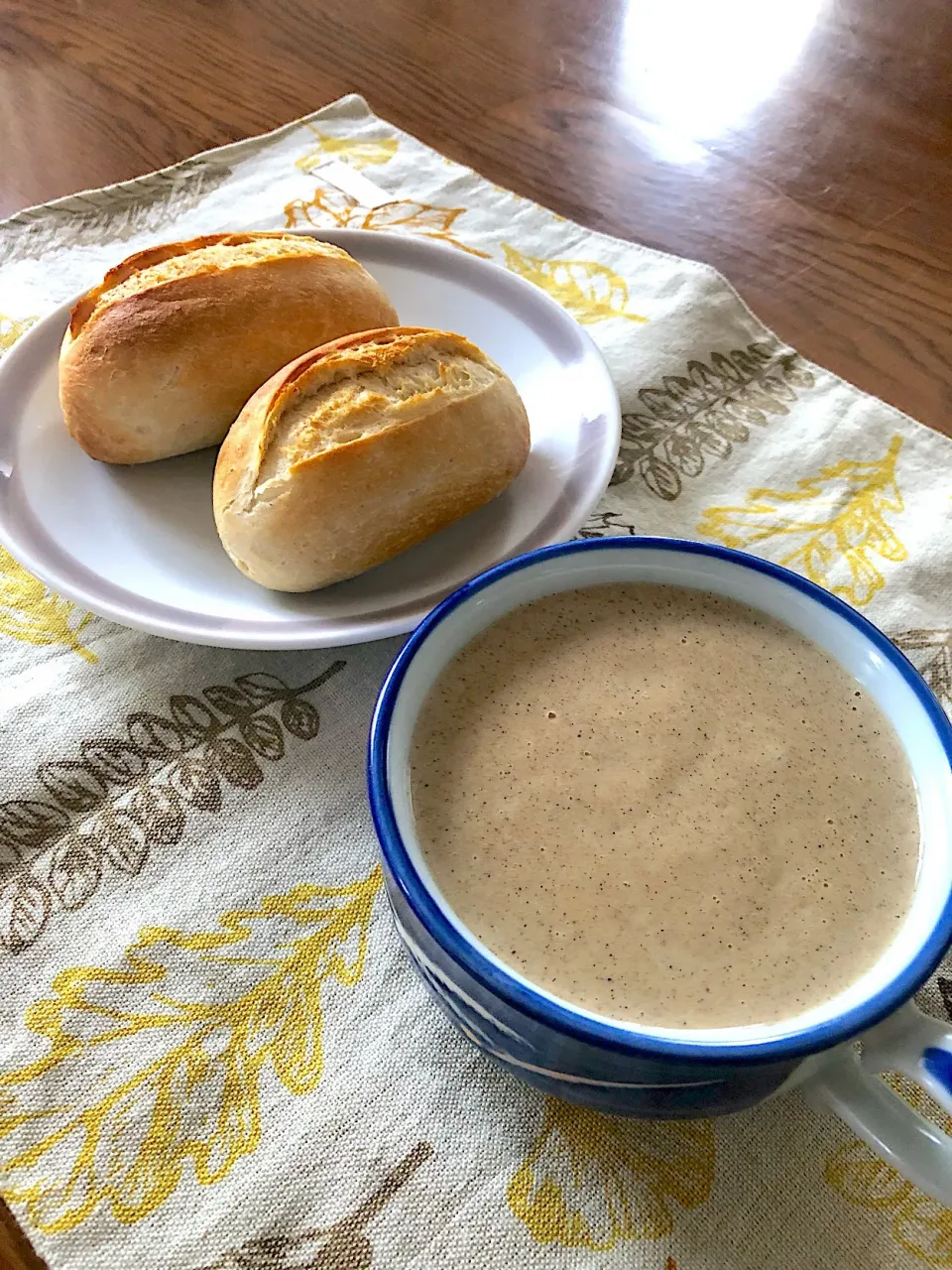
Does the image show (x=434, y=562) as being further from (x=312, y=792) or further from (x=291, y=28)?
(x=291, y=28)

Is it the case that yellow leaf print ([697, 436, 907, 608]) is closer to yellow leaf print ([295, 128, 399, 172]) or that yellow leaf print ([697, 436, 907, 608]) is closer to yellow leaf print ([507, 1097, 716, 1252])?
yellow leaf print ([507, 1097, 716, 1252])

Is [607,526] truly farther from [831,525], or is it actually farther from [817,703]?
[817,703]

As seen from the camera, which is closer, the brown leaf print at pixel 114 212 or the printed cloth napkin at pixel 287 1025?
the printed cloth napkin at pixel 287 1025

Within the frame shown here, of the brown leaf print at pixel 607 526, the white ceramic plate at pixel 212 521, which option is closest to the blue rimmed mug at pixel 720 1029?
the white ceramic plate at pixel 212 521

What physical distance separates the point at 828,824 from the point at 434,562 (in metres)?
0.31

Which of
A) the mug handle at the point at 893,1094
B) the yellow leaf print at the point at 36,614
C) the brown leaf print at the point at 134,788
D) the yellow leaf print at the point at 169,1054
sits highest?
the mug handle at the point at 893,1094

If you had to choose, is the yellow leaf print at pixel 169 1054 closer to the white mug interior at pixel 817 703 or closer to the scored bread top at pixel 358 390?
the white mug interior at pixel 817 703

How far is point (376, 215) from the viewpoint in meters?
1.02

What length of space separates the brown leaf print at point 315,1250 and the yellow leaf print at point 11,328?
2.34 ft

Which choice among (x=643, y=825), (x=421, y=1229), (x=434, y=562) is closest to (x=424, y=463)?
(x=434, y=562)

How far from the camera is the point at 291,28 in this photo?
123cm

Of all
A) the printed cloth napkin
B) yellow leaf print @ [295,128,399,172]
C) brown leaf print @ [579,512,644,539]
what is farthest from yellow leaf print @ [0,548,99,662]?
yellow leaf print @ [295,128,399,172]

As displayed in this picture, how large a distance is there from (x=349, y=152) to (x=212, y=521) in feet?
1.92

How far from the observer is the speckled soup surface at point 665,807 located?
420 mm
